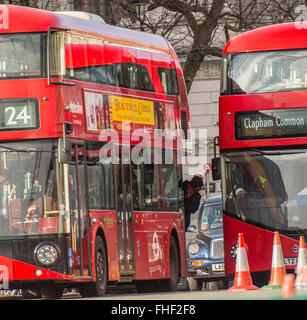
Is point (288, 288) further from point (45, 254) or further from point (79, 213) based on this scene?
point (79, 213)

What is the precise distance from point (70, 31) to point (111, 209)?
277 cm

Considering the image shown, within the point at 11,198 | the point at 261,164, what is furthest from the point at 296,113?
the point at 11,198

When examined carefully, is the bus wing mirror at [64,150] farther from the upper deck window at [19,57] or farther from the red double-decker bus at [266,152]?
the red double-decker bus at [266,152]

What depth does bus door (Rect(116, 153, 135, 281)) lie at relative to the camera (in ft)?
57.3

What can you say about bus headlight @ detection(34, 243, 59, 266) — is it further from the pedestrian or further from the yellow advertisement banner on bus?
the pedestrian

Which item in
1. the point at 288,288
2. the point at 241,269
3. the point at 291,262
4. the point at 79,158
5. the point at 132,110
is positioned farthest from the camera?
the point at 132,110

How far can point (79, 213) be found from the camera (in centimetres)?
1565

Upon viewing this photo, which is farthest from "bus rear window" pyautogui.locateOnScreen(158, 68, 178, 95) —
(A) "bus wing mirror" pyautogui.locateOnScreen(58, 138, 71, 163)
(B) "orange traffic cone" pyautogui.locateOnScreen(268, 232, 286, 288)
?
(B) "orange traffic cone" pyautogui.locateOnScreen(268, 232, 286, 288)

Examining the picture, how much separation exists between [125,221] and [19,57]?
3476 millimetres

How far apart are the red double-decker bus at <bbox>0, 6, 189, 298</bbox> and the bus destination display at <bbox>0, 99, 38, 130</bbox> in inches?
0.5

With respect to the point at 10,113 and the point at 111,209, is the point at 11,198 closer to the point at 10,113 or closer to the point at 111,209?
the point at 10,113

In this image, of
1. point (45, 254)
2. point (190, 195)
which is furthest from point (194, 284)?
point (45, 254)

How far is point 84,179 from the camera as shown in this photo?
16.0 metres

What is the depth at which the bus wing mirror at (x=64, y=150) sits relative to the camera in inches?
595
